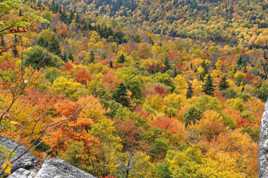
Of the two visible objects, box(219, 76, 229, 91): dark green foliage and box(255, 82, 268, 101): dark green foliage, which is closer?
box(255, 82, 268, 101): dark green foliage

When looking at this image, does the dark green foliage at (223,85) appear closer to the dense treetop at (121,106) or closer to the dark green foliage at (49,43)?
the dense treetop at (121,106)

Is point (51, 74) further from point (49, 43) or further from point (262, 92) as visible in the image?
point (262, 92)

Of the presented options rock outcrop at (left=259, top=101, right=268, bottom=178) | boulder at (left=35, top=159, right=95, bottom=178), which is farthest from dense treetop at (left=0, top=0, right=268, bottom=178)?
rock outcrop at (left=259, top=101, right=268, bottom=178)

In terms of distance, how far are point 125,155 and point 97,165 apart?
4423 millimetres

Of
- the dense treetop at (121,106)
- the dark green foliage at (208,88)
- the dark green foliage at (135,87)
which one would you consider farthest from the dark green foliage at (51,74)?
the dark green foliage at (208,88)

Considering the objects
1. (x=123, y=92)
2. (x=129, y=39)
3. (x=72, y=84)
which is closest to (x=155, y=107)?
(x=123, y=92)

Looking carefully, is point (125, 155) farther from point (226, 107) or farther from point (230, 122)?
point (226, 107)

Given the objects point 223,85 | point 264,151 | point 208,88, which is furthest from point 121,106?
point 264,151

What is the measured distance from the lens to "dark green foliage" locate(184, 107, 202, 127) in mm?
80000

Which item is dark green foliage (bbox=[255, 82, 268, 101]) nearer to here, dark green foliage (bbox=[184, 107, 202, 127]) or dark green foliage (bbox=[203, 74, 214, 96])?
dark green foliage (bbox=[203, 74, 214, 96])

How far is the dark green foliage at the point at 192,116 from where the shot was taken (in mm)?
80000

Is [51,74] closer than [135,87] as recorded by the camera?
Yes

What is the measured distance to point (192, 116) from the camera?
3169 inches

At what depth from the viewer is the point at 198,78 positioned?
13362 cm
